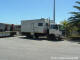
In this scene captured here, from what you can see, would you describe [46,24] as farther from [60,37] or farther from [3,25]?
[3,25]

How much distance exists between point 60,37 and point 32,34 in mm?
5826

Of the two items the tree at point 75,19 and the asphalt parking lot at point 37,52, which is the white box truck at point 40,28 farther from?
the asphalt parking lot at point 37,52

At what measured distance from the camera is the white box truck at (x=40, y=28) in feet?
97.4

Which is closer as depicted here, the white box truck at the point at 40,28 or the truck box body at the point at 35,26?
the white box truck at the point at 40,28

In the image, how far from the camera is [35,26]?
105ft

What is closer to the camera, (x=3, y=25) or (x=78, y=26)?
(x=78, y=26)

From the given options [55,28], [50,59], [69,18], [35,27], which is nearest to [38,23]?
[35,27]

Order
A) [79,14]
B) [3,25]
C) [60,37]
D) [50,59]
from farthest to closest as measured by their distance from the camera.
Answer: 1. [3,25]
2. [79,14]
3. [60,37]
4. [50,59]

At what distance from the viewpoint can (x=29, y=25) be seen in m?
32.8

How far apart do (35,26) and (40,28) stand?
47.5 inches

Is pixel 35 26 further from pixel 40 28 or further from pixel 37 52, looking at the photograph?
pixel 37 52

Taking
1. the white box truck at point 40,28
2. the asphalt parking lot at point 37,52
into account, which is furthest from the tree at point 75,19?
the asphalt parking lot at point 37,52

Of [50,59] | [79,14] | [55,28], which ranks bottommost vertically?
[50,59]

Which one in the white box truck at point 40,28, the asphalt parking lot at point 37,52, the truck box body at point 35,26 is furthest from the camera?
the truck box body at point 35,26
